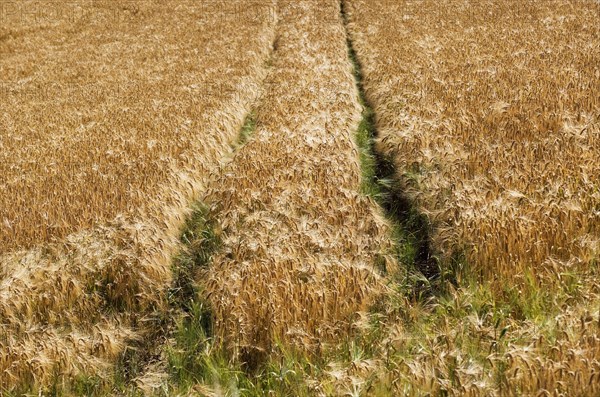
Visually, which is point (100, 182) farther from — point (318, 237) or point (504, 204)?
point (504, 204)

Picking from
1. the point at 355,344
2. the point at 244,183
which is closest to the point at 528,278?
the point at 355,344

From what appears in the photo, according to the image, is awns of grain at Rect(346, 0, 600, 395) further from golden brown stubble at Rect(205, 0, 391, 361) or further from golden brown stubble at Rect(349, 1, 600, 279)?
golden brown stubble at Rect(205, 0, 391, 361)

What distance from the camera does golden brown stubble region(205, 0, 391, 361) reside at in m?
4.66

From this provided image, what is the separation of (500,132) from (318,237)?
3.70 meters

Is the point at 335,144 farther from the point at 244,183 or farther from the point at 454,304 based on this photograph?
the point at 454,304

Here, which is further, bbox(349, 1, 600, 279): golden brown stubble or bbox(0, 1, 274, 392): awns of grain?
bbox(0, 1, 274, 392): awns of grain

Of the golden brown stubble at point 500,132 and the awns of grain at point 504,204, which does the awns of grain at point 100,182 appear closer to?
the awns of grain at point 504,204

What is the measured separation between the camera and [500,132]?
26.0ft

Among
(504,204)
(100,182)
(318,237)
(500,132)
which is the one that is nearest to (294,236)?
(318,237)

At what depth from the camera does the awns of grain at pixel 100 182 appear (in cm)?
534

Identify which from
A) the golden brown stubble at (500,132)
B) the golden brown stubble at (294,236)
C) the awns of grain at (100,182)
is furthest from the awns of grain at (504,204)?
the awns of grain at (100,182)

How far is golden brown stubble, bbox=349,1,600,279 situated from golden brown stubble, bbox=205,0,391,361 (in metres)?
0.85

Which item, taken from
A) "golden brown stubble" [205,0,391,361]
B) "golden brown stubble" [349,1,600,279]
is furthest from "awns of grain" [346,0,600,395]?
"golden brown stubble" [205,0,391,361]

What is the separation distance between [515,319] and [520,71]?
8758 millimetres
